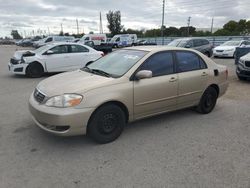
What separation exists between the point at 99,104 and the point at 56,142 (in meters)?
0.99

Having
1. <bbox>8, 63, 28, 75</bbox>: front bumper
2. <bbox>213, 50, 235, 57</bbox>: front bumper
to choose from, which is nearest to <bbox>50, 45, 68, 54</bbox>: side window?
<bbox>8, 63, 28, 75</bbox>: front bumper

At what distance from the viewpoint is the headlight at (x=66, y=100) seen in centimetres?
363

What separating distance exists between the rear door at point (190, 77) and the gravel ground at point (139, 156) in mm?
448

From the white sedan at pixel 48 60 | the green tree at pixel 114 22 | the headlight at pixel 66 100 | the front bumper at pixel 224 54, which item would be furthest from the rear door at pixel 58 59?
the green tree at pixel 114 22

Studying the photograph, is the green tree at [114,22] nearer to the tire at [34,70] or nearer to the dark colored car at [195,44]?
the dark colored car at [195,44]

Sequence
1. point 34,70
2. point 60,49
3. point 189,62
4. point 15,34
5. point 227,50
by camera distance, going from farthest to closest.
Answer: point 15,34 → point 227,50 → point 60,49 → point 34,70 → point 189,62

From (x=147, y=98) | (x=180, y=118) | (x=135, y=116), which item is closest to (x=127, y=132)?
(x=135, y=116)

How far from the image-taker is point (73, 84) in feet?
12.9

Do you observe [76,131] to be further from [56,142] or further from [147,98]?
[147,98]

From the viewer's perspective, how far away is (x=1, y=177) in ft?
10.1

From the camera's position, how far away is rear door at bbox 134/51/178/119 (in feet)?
14.0

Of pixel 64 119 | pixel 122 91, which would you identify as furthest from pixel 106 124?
pixel 64 119

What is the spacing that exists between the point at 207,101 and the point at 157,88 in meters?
1.65

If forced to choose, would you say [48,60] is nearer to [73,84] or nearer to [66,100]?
[73,84]
